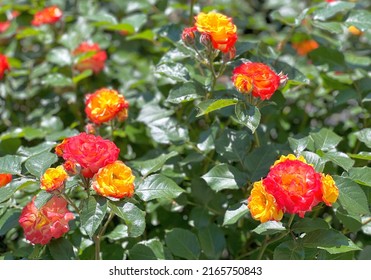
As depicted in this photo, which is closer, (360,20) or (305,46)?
(360,20)

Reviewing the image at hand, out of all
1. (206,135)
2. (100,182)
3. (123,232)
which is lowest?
(123,232)

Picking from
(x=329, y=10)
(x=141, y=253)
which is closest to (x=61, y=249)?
(x=141, y=253)

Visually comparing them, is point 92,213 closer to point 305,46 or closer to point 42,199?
point 42,199

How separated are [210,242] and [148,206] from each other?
25cm

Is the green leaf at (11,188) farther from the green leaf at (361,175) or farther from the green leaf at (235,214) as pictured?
the green leaf at (361,175)

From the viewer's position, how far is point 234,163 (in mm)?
1742

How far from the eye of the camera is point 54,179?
1.27m

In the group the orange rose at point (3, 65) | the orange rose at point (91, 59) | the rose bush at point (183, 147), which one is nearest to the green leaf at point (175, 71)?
the rose bush at point (183, 147)

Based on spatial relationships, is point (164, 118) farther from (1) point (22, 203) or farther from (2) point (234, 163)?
(1) point (22, 203)

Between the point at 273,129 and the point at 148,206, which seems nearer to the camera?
the point at 148,206

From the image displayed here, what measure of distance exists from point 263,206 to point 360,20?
2.81 ft

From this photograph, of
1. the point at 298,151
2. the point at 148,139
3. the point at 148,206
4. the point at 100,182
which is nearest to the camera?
the point at 100,182

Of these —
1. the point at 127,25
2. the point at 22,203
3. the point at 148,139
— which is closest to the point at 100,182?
the point at 22,203

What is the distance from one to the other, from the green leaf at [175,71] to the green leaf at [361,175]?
51 centimetres
